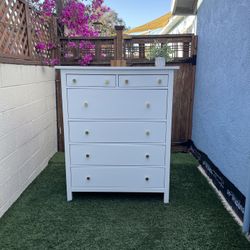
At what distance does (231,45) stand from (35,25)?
2286mm

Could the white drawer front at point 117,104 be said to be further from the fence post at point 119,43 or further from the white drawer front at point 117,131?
the fence post at point 119,43

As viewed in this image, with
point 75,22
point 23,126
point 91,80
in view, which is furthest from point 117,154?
point 75,22

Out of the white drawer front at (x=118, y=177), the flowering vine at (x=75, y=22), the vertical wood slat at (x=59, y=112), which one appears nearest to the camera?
the white drawer front at (x=118, y=177)

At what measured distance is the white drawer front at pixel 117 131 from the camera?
2.38m

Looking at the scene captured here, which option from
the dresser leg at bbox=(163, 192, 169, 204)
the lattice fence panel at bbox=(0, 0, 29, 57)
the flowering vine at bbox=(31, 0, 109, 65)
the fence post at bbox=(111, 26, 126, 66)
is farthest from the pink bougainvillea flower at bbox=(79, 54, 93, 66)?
the dresser leg at bbox=(163, 192, 169, 204)

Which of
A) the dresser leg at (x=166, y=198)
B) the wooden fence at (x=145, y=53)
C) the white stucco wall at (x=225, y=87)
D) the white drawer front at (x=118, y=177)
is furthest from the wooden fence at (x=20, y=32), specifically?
the white stucco wall at (x=225, y=87)

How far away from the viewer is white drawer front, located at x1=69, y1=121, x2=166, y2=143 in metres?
2.38

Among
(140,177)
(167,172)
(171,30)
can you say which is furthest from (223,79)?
(171,30)

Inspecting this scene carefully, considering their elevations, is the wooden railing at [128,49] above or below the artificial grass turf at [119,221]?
above

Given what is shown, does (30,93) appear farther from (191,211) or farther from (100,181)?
(191,211)

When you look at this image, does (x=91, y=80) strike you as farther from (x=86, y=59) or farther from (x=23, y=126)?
(x=86, y=59)

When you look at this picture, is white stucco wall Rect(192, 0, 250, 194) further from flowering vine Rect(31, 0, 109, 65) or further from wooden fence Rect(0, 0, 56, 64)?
wooden fence Rect(0, 0, 56, 64)

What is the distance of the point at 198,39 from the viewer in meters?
3.68

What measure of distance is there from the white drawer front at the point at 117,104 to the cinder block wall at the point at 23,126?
573 millimetres
